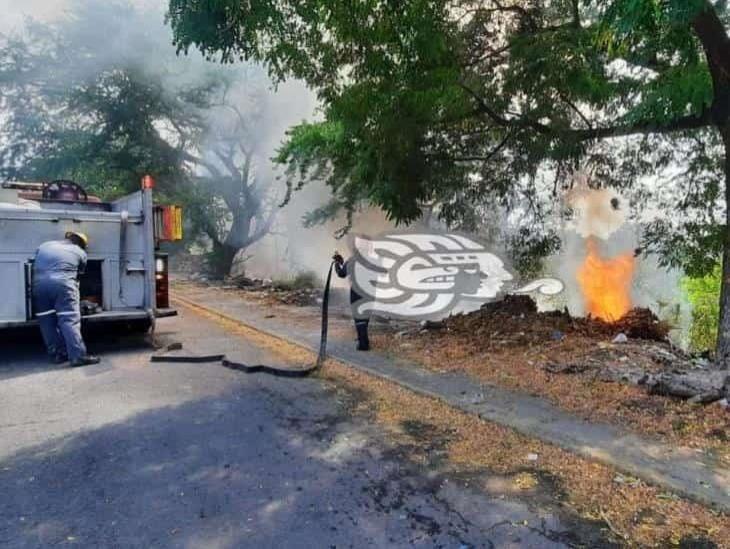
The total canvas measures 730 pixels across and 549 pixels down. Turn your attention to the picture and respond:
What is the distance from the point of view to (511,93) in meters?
6.12

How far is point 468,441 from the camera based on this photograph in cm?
356

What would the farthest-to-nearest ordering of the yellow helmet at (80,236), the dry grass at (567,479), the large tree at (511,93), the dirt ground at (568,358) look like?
the yellow helmet at (80,236), the large tree at (511,93), the dirt ground at (568,358), the dry grass at (567,479)

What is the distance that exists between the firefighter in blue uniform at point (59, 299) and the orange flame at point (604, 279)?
433 inches

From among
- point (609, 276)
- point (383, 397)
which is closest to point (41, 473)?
point (383, 397)

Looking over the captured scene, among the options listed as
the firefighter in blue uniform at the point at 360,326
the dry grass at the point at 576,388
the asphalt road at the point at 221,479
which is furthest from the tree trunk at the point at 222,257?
the asphalt road at the point at 221,479

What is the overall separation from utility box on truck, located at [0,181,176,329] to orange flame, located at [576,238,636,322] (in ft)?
33.5

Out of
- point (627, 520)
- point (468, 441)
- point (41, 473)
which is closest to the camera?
point (627, 520)

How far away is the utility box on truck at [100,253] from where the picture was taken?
5.48 m

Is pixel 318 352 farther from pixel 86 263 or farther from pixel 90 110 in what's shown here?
pixel 90 110

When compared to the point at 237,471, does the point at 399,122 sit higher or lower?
higher

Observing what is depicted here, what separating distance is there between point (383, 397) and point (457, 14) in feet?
14.5

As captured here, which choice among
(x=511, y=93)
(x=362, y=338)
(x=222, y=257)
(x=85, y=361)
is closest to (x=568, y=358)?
(x=362, y=338)

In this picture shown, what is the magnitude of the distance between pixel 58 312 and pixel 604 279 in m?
12.5

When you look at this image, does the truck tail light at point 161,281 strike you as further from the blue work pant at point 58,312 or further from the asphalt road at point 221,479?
the asphalt road at point 221,479
